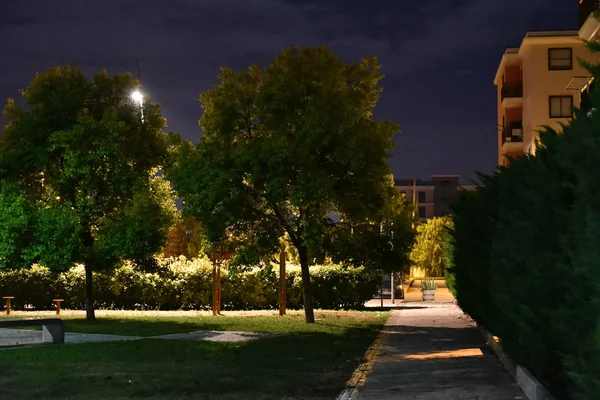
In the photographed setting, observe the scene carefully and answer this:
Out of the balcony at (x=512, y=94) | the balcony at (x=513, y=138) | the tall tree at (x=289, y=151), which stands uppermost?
the balcony at (x=512, y=94)

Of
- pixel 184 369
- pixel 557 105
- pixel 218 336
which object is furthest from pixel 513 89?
pixel 184 369

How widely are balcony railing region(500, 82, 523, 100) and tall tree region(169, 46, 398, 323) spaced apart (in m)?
35.1

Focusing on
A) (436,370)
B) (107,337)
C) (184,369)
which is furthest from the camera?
(107,337)

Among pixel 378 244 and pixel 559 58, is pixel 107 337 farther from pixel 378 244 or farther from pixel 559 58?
pixel 559 58

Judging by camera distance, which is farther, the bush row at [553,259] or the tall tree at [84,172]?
the tall tree at [84,172]

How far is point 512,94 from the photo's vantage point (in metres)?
61.9

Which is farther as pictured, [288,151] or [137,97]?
[137,97]

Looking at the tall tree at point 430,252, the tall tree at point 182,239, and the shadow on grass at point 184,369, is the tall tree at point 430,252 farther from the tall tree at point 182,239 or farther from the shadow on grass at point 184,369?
the shadow on grass at point 184,369

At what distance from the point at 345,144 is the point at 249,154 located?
266 centimetres

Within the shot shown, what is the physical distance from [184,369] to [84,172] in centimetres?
1450

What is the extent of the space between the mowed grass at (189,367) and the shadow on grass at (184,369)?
0.01m

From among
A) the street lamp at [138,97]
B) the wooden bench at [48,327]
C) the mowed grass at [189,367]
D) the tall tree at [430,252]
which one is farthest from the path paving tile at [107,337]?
the tall tree at [430,252]

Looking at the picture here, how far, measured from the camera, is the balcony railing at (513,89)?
61.7 meters

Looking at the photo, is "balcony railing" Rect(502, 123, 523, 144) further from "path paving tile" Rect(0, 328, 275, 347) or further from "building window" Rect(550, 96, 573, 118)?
"path paving tile" Rect(0, 328, 275, 347)
